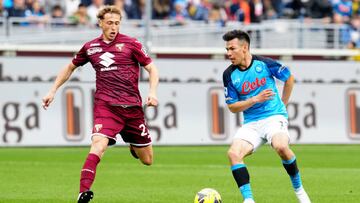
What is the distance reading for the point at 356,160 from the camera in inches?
874

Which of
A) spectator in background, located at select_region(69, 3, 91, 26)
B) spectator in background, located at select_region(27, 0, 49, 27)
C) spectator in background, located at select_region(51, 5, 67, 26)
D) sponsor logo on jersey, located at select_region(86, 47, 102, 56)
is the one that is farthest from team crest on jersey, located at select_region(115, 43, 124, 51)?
spectator in background, located at select_region(69, 3, 91, 26)

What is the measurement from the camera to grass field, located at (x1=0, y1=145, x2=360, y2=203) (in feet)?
48.5

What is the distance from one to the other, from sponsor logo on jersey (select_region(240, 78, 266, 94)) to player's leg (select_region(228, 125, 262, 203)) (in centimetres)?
45

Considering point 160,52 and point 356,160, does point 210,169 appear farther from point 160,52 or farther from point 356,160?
point 160,52

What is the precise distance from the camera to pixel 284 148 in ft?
41.4

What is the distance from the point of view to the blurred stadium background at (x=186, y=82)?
907 inches

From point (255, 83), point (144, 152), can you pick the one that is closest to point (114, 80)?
point (144, 152)

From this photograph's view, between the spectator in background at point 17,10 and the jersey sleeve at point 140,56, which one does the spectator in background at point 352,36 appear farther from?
the jersey sleeve at point 140,56

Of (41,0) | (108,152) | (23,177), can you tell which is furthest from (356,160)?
(41,0)

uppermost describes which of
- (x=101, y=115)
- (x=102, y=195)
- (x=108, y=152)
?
(x=101, y=115)

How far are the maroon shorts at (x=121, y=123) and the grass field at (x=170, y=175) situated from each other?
2.81 ft

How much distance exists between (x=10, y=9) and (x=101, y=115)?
15.1 m

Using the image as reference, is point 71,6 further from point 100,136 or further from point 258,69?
point 258,69

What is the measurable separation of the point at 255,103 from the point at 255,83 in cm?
38
